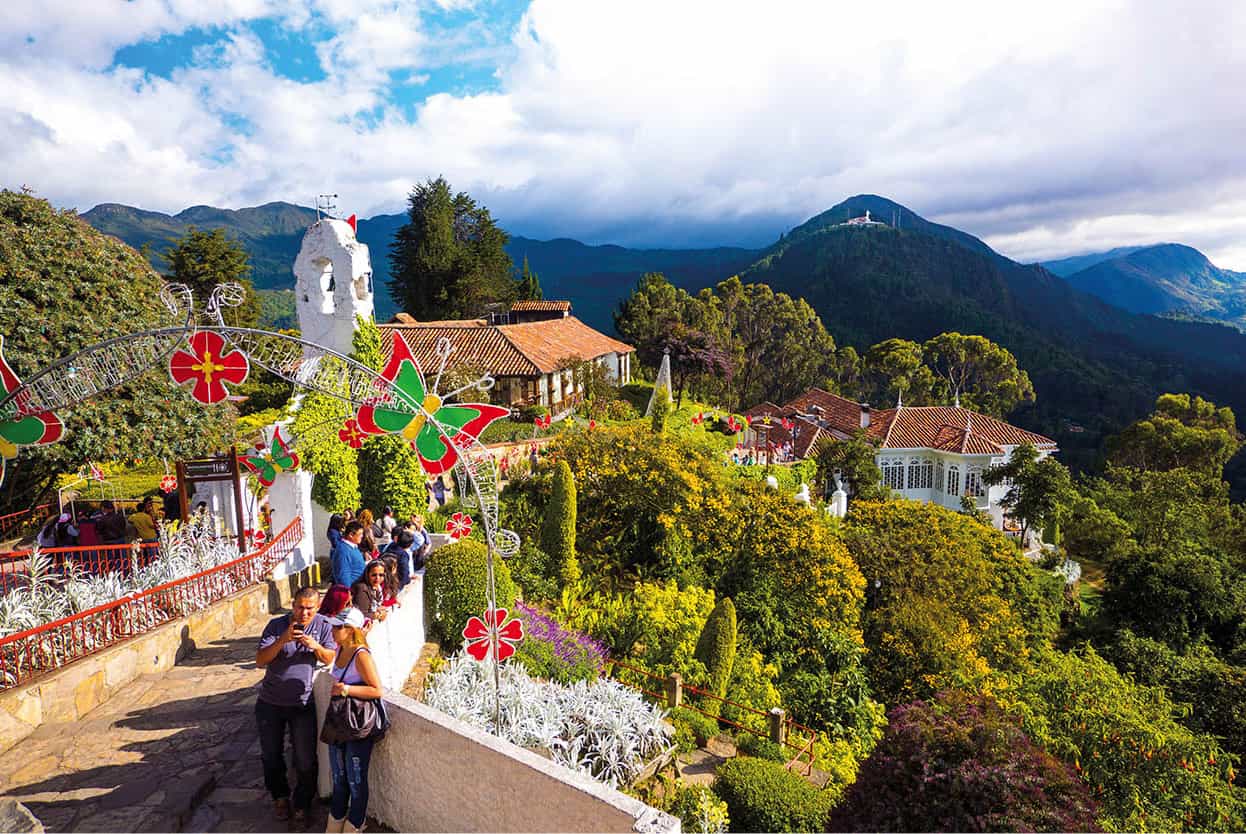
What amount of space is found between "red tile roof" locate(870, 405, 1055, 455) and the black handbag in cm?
3018

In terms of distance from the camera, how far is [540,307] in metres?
38.4

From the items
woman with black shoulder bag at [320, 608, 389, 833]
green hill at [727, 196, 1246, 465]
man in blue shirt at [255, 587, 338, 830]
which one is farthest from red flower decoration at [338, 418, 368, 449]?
green hill at [727, 196, 1246, 465]

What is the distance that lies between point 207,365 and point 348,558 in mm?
3023

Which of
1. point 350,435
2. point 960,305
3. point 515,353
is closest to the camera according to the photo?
point 350,435

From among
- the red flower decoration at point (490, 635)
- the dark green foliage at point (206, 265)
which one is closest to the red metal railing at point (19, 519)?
the red flower decoration at point (490, 635)

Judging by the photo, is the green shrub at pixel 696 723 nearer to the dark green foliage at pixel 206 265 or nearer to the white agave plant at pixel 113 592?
the white agave plant at pixel 113 592

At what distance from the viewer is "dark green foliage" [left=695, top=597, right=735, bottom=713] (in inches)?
424

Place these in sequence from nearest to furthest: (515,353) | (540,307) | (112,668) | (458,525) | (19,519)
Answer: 1. (112,668)
2. (458,525)
3. (19,519)
4. (515,353)
5. (540,307)

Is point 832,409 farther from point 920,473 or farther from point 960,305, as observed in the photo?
point 960,305

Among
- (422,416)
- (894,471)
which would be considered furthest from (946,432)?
(422,416)

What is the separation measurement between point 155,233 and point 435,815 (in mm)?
162058

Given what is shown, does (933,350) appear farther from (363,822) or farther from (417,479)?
(363,822)

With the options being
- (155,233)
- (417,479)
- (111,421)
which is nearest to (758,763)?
(417,479)

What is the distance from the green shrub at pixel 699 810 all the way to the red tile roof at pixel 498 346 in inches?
750
